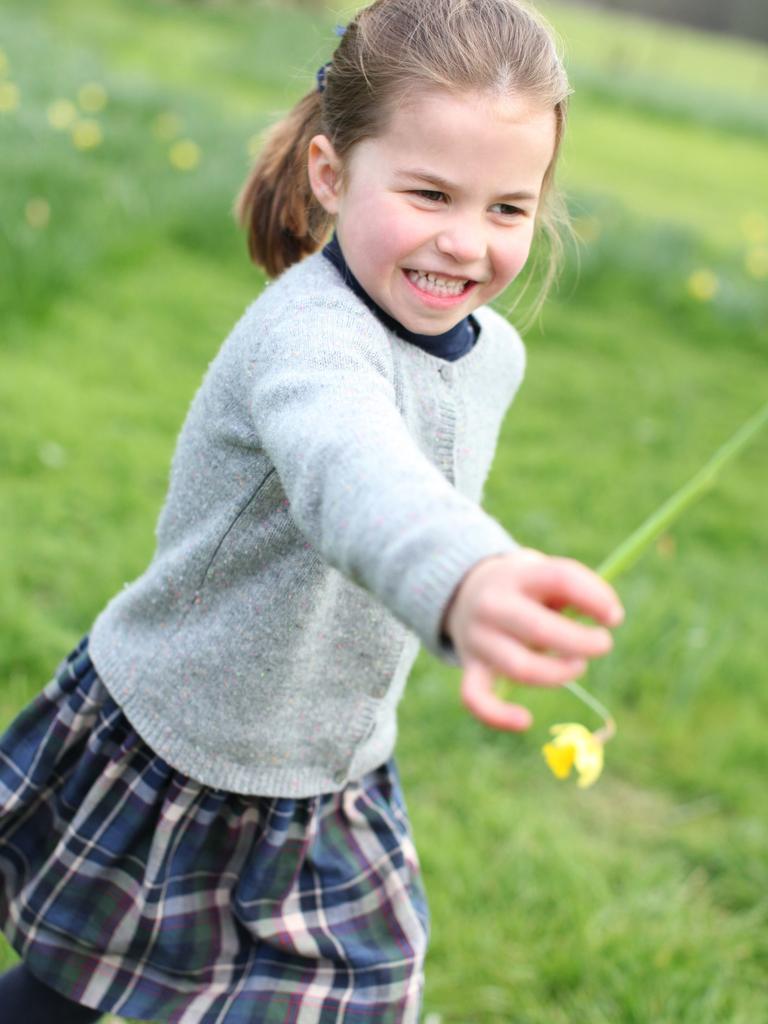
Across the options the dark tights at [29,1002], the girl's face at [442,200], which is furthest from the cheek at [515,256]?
the dark tights at [29,1002]

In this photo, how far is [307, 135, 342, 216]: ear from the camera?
146 cm

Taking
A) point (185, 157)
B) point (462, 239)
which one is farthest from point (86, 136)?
point (462, 239)

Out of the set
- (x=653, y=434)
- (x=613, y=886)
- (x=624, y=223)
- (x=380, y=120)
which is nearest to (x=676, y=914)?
(x=613, y=886)

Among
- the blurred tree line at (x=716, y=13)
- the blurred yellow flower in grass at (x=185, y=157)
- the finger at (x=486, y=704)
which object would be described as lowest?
the blurred tree line at (x=716, y=13)

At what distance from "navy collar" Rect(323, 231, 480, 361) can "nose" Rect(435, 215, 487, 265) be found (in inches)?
4.7

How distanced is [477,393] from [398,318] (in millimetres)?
240

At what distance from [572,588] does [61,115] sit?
484cm

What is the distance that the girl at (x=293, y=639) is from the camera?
52.2 inches

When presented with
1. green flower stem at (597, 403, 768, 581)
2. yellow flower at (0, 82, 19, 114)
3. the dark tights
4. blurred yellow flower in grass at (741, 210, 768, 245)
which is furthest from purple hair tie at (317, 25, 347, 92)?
blurred yellow flower in grass at (741, 210, 768, 245)

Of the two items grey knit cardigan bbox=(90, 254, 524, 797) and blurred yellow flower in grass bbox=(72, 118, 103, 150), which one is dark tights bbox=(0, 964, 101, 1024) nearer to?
grey knit cardigan bbox=(90, 254, 524, 797)

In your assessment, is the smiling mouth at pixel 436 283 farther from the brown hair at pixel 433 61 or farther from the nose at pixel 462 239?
the brown hair at pixel 433 61

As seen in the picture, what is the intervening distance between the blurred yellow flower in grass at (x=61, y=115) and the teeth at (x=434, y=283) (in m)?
4.02

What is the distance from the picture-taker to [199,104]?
6.36 m

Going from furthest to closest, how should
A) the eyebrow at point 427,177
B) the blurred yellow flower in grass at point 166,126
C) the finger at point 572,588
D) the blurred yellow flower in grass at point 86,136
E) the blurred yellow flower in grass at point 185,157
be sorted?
the blurred yellow flower in grass at point 166,126
the blurred yellow flower in grass at point 185,157
the blurred yellow flower in grass at point 86,136
the eyebrow at point 427,177
the finger at point 572,588
